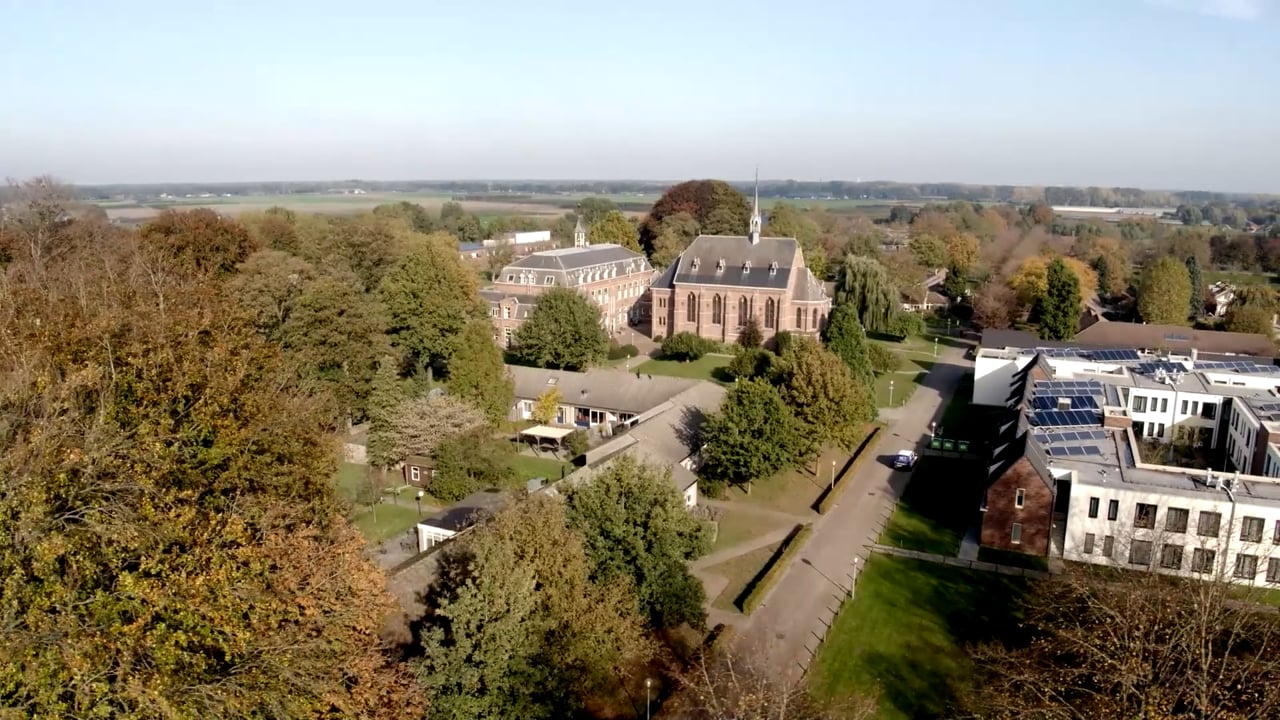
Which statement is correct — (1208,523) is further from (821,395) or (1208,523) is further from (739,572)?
(739,572)

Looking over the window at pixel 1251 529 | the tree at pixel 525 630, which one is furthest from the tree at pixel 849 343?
the tree at pixel 525 630

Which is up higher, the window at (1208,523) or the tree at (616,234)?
the tree at (616,234)

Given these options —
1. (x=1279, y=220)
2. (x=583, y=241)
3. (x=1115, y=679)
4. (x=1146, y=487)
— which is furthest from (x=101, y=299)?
(x=1279, y=220)

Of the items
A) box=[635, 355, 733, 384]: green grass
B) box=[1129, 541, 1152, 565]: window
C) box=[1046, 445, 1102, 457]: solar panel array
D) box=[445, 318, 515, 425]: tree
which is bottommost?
box=[635, 355, 733, 384]: green grass

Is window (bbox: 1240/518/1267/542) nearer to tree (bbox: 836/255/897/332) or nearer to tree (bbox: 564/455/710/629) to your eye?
tree (bbox: 564/455/710/629)

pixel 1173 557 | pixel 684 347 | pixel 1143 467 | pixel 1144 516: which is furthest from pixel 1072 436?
pixel 684 347

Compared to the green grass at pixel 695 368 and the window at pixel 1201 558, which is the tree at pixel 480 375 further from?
the window at pixel 1201 558

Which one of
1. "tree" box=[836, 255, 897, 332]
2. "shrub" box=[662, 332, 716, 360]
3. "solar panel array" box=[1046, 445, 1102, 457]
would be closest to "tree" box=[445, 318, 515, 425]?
"shrub" box=[662, 332, 716, 360]
